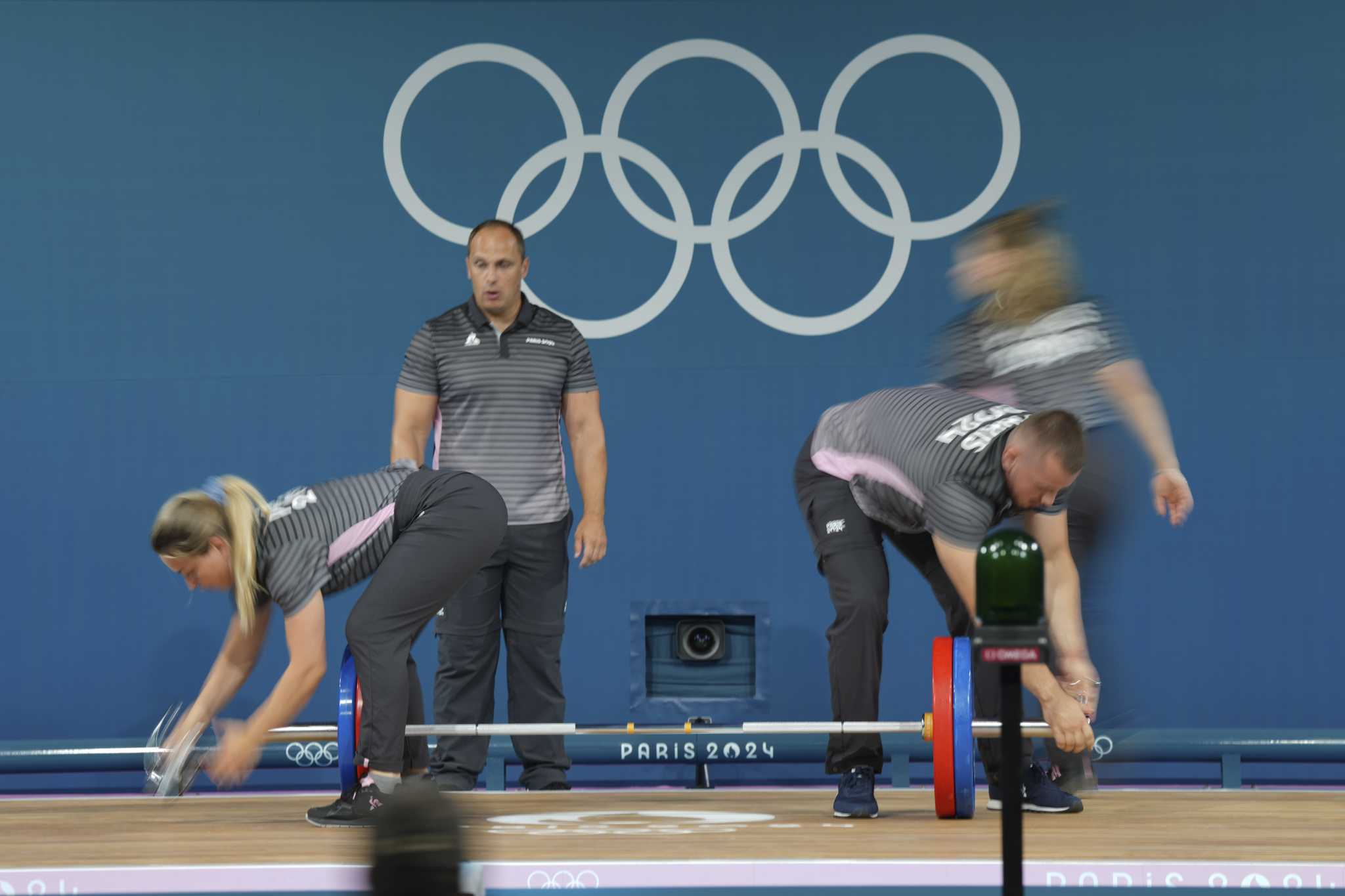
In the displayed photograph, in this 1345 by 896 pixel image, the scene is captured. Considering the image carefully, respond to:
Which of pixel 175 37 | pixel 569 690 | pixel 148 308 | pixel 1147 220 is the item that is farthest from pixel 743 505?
pixel 175 37

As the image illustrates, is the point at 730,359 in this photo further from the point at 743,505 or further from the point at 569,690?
the point at 569,690

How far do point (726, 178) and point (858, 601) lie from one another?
197 centimetres

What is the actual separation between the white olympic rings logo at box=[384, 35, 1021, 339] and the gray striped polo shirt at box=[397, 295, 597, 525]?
654mm

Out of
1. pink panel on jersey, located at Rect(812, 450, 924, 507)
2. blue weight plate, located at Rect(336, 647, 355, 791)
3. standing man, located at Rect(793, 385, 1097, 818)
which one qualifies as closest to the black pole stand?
standing man, located at Rect(793, 385, 1097, 818)

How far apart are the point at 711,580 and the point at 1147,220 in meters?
1.72

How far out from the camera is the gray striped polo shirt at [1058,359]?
10.8 ft

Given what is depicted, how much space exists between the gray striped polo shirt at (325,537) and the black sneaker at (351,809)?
42 centimetres

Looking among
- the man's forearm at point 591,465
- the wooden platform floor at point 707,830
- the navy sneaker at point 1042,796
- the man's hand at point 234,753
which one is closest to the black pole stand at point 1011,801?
the wooden platform floor at point 707,830

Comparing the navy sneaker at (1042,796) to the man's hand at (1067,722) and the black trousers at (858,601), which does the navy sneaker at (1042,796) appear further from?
the man's hand at (1067,722)

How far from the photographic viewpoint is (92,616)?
15.1 feet

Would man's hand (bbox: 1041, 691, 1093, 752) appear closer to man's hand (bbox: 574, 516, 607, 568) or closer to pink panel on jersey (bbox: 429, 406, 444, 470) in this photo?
man's hand (bbox: 574, 516, 607, 568)

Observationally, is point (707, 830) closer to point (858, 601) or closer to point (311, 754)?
point (858, 601)

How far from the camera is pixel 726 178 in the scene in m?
4.66

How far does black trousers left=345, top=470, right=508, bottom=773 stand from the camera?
300 cm
